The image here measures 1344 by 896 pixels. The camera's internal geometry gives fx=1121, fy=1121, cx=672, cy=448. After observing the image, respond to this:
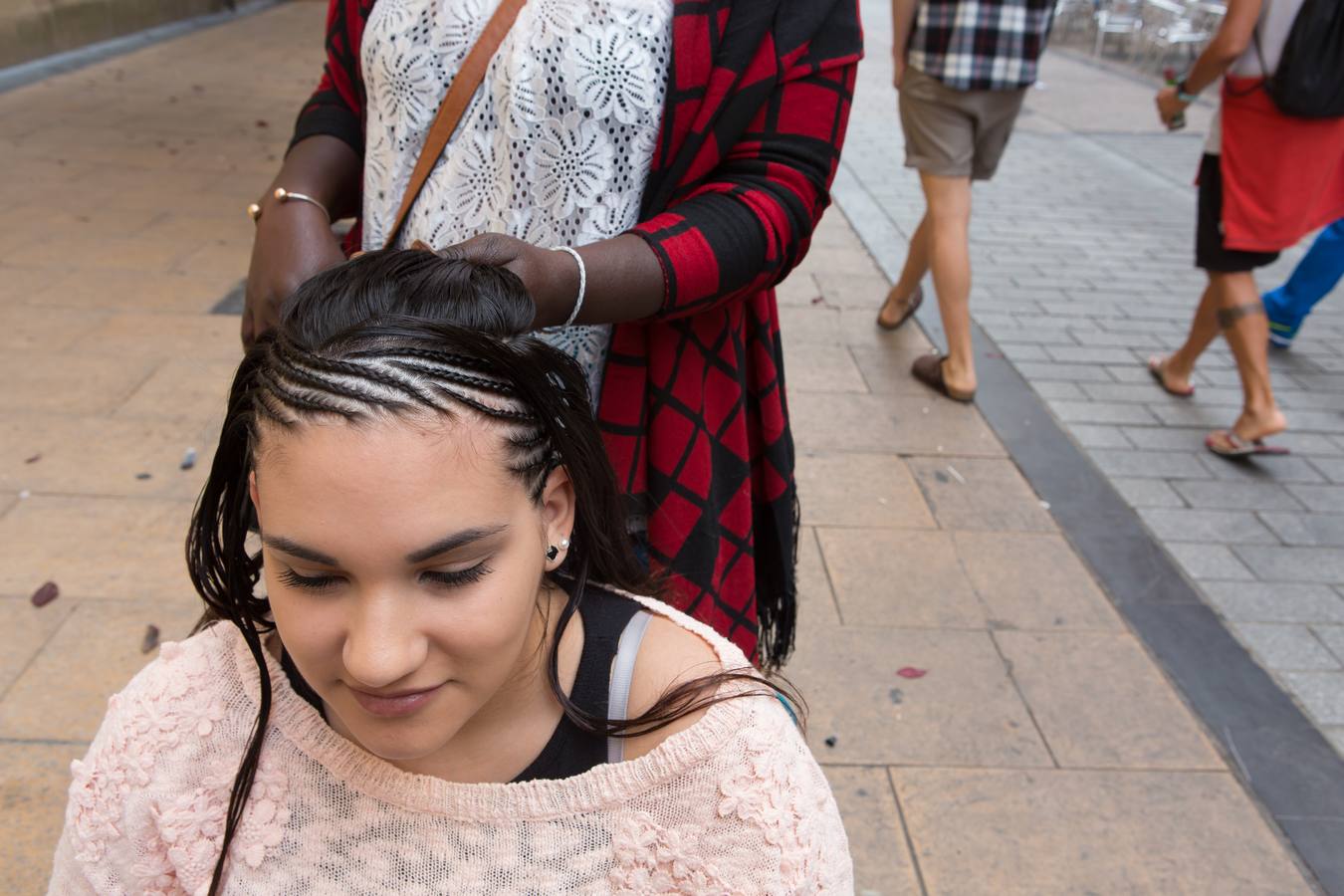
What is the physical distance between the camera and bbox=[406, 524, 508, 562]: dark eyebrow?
104 centimetres

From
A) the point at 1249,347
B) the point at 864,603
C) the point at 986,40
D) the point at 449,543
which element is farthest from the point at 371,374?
the point at 1249,347

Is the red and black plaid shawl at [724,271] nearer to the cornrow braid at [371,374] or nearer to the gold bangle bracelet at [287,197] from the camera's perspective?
the gold bangle bracelet at [287,197]

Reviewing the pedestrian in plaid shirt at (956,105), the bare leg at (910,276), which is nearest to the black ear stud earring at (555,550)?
the pedestrian in plaid shirt at (956,105)

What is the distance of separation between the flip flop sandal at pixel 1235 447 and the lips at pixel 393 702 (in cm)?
378

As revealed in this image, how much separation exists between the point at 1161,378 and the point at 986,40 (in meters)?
1.65

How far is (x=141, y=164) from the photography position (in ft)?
22.9

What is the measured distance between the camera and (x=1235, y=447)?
13.4 feet

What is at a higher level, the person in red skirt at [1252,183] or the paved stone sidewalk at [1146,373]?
the person in red skirt at [1252,183]

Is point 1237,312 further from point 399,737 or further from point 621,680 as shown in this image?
point 399,737

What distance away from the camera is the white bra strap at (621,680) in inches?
49.8

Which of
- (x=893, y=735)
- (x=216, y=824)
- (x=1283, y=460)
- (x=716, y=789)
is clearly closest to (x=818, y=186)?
(x=716, y=789)

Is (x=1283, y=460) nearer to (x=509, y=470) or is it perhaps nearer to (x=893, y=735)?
(x=893, y=735)

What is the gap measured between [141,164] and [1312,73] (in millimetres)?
6358

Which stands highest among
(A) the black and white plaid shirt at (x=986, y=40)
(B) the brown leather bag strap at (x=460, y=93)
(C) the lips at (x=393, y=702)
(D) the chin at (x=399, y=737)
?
(B) the brown leather bag strap at (x=460, y=93)
